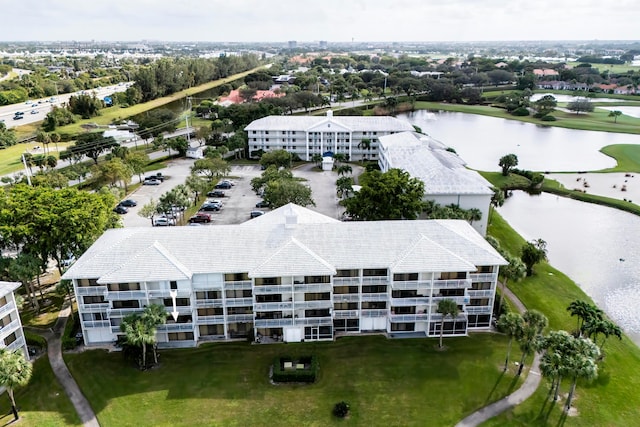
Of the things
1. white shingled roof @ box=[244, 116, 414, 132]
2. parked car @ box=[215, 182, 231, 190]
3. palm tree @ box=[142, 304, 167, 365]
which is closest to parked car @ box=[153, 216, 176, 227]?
parked car @ box=[215, 182, 231, 190]

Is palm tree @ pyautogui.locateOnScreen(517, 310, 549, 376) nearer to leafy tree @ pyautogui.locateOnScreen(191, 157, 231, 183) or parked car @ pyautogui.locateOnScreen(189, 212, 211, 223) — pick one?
parked car @ pyautogui.locateOnScreen(189, 212, 211, 223)

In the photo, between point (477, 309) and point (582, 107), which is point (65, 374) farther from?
point (582, 107)

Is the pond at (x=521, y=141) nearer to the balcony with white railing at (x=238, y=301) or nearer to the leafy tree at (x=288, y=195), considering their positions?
the leafy tree at (x=288, y=195)

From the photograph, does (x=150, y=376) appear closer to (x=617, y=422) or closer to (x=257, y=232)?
(x=257, y=232)

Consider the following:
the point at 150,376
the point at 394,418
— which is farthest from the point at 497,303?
the point at 150,376

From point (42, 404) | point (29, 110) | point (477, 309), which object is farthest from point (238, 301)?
point (29, 110)

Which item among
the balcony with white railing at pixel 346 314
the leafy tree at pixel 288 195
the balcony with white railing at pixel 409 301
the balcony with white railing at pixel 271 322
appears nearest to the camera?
the balcony with white railing at pixel 271 322

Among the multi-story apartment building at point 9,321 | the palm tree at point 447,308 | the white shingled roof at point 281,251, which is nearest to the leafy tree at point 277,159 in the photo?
the white shingled roof at point 281,251
